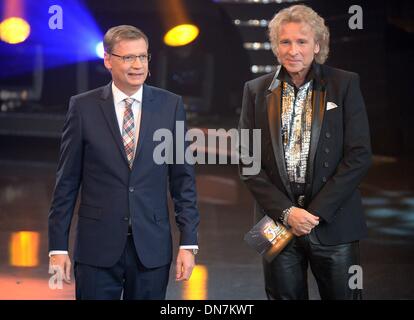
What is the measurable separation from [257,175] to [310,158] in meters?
0.20

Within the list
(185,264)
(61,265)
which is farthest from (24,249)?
(185,264)

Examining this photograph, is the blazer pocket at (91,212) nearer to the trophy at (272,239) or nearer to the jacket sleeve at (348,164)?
the trophy at (272,239)

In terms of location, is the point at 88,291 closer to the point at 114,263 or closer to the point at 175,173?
the point at 114,263

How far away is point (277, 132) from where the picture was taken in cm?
282

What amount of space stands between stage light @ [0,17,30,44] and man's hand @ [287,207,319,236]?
627cm

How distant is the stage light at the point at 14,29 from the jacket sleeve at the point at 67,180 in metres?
6.03

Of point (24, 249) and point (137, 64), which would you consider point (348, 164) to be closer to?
point (137, 64)

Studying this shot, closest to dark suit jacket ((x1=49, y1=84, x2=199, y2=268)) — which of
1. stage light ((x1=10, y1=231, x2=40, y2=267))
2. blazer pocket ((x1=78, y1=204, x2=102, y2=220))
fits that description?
blazer pocket ((x1=78, y1=204, x2=102, y2=220))

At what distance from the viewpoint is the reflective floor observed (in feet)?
15.0

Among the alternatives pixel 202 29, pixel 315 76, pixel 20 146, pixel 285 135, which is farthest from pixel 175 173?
pixel 20 146

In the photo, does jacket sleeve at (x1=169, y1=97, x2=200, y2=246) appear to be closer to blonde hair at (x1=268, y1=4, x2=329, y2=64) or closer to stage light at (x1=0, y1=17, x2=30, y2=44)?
blonde hair at (x1=268, y1=4, x2=329, y2=64)

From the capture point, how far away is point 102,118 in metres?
2.70

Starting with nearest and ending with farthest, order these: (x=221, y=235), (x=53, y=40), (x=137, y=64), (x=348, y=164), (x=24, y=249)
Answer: (x=137, y=64) < (x=348, y=164) < (x=24, y=249) < (x=221, y=235) < (x=53, y=40)

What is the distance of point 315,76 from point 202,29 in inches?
222
